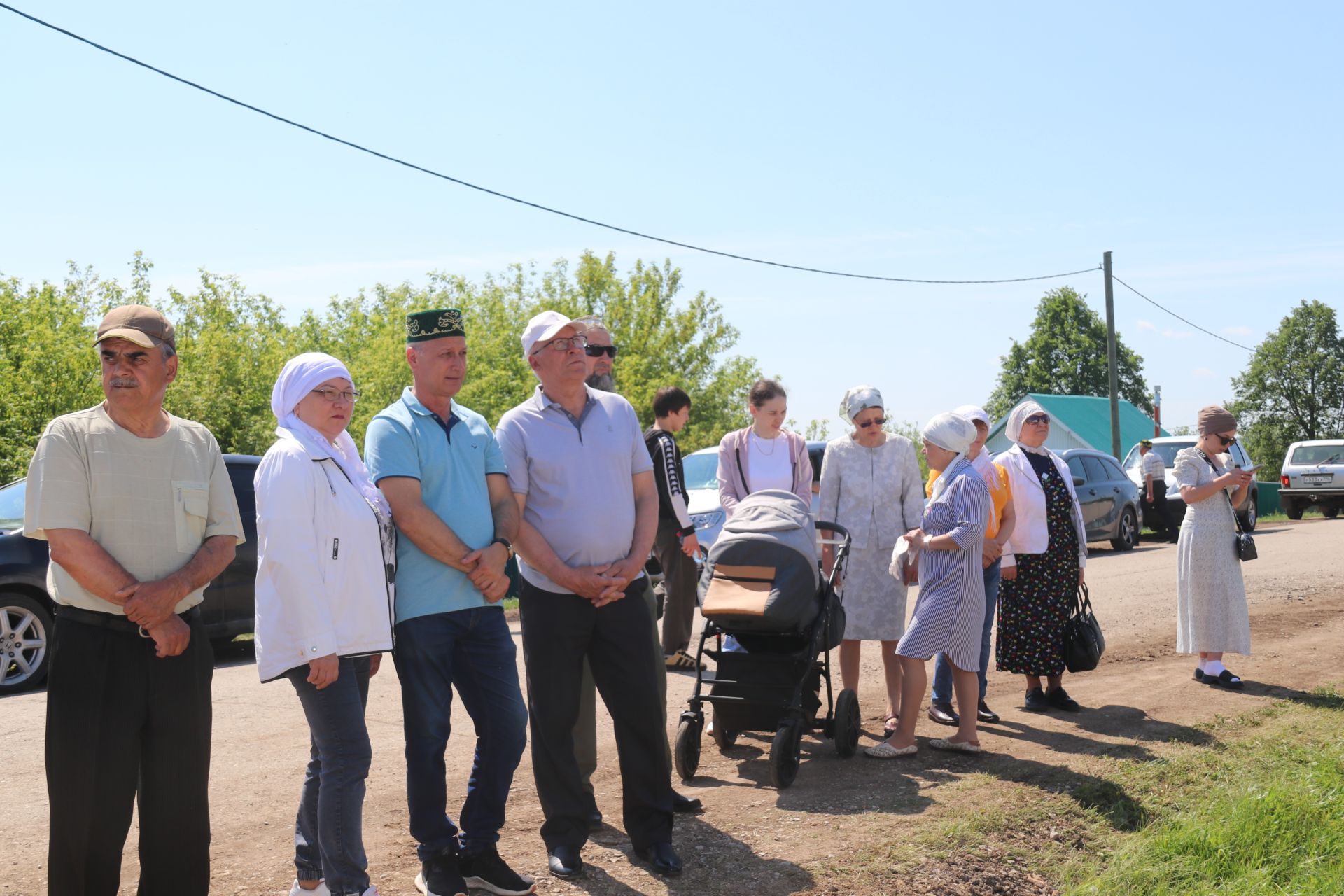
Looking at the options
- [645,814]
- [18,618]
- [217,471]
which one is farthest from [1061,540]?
[18,618]

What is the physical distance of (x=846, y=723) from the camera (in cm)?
659

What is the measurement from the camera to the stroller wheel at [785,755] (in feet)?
19.6

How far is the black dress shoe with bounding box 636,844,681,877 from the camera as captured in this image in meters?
4.80

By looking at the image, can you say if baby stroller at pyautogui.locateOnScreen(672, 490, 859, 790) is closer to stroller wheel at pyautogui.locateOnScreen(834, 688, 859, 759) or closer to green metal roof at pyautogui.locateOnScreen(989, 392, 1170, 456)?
stroller wheel at pyautogui.locateOnScreen(834, 688, 859, 759)

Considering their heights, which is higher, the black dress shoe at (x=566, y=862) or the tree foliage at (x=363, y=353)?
the tree foliage at (x=363, y=353)

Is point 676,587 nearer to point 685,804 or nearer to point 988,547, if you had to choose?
point 988,547

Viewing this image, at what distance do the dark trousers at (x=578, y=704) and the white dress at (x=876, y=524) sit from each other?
236 centimetres

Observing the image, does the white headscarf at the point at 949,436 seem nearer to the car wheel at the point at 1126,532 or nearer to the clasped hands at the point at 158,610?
the clasped hands at the point at 158,610

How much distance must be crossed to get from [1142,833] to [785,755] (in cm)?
167

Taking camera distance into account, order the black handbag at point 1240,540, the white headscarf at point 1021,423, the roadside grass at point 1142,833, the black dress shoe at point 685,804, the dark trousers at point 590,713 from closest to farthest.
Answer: the roadside grass at point 1142,833, the dark trousers at point 590,713, the black dress shoe at point 685,804, the white headscarf at point 1021,423, the black handbag at point 1240,540

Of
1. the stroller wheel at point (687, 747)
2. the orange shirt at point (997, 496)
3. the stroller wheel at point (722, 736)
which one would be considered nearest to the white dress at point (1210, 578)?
the orange shirt at point (997, 496)

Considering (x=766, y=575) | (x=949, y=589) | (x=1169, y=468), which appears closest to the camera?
(x=766, y=575)

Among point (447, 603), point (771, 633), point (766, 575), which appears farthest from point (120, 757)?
point (771, 633)

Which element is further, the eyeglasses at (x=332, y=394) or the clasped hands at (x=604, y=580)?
the clasped hands at (x=604, y=580)
